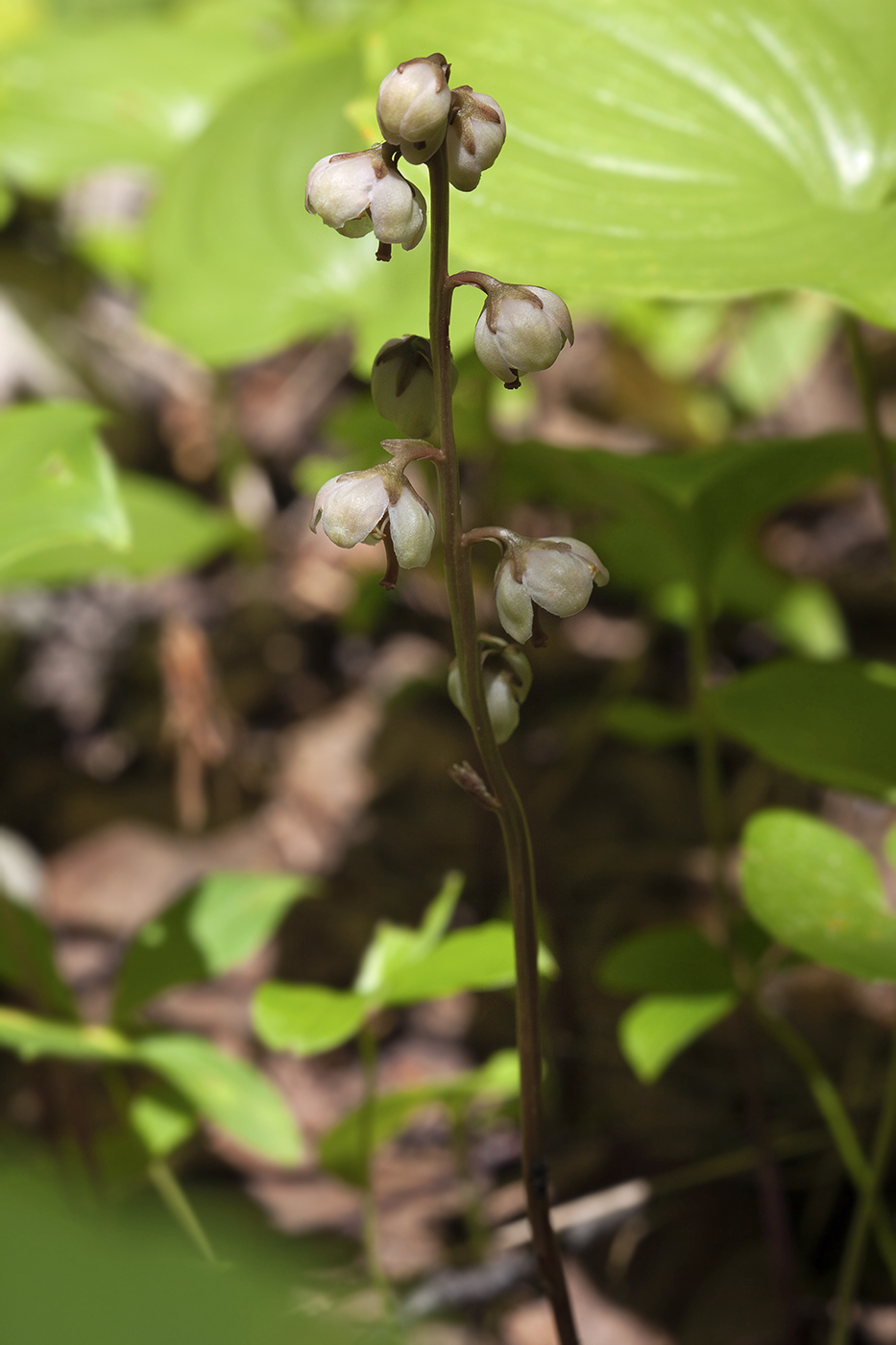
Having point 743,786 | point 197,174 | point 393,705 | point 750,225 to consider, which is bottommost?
point 743,786

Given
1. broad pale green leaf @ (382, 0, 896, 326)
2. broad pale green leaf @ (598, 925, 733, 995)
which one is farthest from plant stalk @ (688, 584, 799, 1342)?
broad pale green leaf @ (382, 0, 896, 326)

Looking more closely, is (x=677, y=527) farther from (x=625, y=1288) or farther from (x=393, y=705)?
(x=625, y=1288)

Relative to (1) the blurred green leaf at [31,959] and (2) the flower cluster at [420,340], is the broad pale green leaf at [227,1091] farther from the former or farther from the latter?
(2) the flower cluster at [420,340]

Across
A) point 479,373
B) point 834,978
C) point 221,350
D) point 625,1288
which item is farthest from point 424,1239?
point 221,350

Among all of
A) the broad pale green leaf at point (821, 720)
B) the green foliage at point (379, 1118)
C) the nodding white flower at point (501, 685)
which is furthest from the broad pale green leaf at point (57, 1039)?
the broad pale green leaf at point (821, 720)

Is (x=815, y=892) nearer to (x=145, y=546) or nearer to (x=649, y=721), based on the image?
(x=649, y=721)

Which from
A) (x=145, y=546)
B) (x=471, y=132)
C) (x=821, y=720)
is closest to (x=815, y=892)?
(x=821, y=720)

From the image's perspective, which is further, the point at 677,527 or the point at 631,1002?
the point at 631,1002
